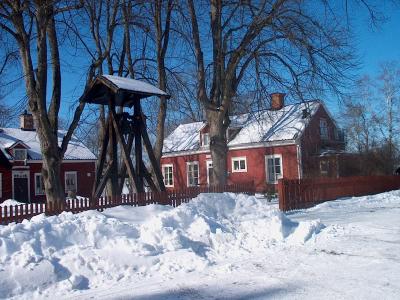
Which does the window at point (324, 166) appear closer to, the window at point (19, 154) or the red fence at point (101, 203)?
the red fence at point (101, 203)

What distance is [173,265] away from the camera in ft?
25.1

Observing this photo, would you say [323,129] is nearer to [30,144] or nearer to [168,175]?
[168,175]

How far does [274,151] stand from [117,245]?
25.5m

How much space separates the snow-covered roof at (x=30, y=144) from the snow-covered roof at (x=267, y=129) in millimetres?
7310

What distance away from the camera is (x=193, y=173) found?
37.8 metres

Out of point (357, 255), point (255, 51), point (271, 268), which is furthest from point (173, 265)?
point (255, 51)

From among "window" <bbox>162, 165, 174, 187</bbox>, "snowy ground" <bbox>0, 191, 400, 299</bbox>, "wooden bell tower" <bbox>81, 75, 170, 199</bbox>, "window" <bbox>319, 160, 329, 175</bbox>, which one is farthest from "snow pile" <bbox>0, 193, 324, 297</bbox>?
"window" <bbox>162, 165, 174, 187</bbox>

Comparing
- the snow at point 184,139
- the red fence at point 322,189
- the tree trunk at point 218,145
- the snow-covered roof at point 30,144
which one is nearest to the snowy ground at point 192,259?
the red fence at point 322,189

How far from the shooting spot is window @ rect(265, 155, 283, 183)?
3253 centimetres

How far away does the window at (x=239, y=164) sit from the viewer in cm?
3438

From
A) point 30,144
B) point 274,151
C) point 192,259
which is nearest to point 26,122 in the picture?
point 30,144

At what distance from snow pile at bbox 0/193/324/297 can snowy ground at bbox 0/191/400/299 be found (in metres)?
0.02

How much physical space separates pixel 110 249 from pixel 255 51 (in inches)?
484

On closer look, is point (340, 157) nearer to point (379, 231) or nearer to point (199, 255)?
point (379, 231)
